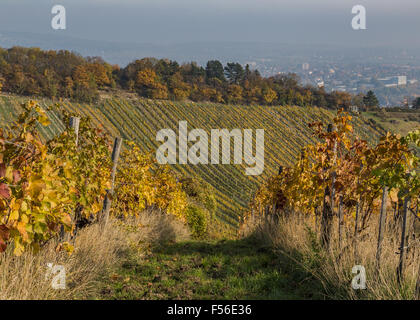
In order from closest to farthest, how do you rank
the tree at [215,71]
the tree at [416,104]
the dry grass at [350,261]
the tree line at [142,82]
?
the dry grass at [350,261] → the tree line at [142,82] → the tree at [416,104] → the tree at [215,71]

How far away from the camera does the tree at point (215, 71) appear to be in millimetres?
68875

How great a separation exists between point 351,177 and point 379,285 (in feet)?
5.90

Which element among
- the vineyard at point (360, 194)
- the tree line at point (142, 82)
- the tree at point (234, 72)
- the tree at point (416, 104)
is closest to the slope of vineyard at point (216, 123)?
the tree line at point (142, 82)

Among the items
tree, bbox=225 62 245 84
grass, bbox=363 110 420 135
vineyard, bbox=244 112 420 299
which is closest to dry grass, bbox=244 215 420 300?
vineyard, bbox=244 112 420 299

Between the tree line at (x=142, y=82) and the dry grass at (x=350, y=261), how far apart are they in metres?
42.5

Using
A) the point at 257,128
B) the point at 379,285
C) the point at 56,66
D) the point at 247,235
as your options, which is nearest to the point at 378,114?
the point at 257,128

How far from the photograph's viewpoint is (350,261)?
160 inches

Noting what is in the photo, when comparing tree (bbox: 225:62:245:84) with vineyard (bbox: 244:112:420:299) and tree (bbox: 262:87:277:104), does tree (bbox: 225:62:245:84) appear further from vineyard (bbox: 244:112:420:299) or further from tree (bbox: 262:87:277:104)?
vineyard (bbox: 244:112:420:299)

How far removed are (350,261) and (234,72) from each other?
69.4m

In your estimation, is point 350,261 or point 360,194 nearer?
point 350,261

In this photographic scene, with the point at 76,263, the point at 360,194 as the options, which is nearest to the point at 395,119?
the point at 360,194

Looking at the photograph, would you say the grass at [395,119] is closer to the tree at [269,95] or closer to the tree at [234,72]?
the tree at [269,95]

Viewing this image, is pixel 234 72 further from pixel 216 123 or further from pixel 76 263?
pixel 76 263
